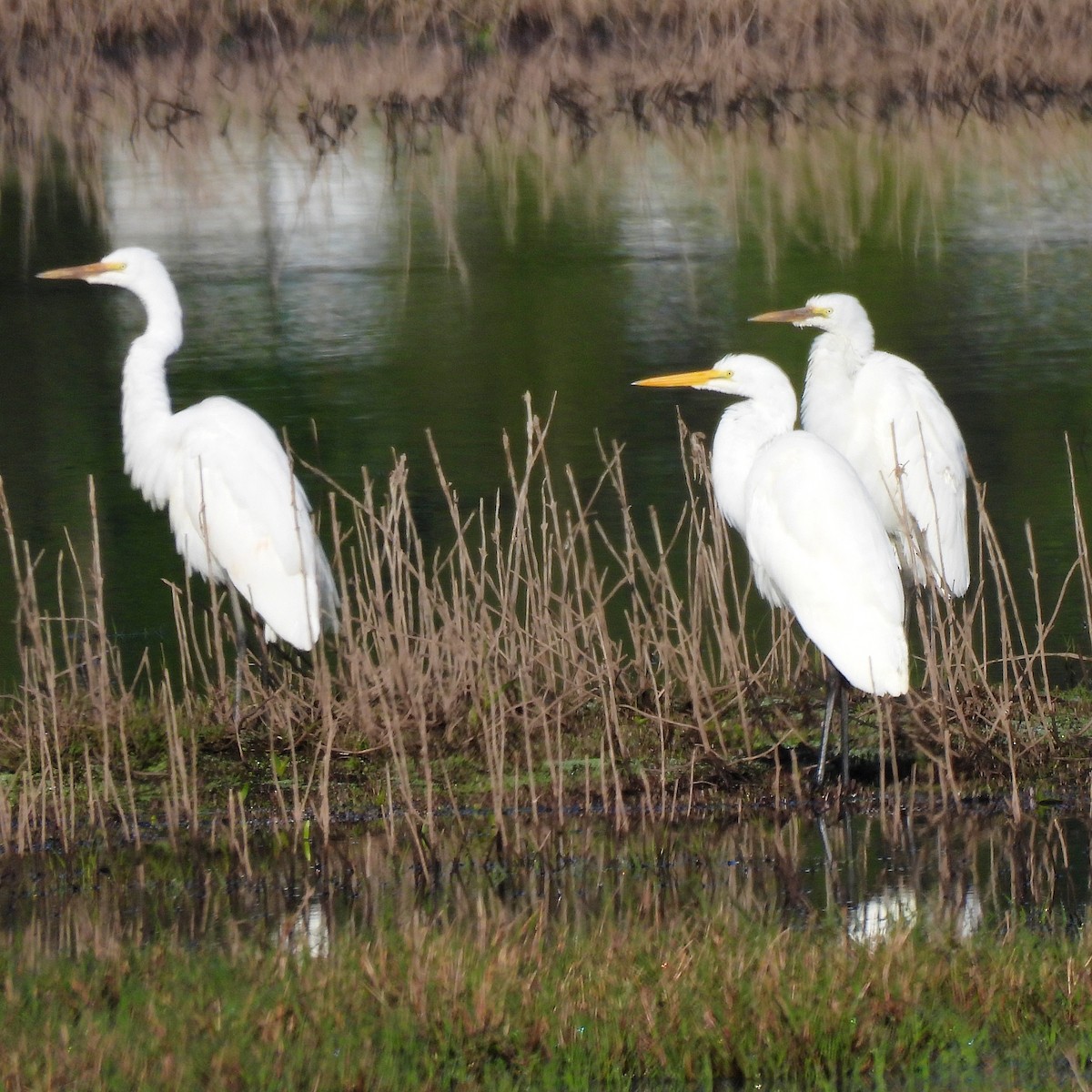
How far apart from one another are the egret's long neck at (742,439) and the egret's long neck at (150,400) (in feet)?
6.37

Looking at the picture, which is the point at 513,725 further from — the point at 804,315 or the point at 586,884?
the point at 804,315

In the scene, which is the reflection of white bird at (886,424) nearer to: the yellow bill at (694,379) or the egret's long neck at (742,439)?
the yellow bill at (694,379)

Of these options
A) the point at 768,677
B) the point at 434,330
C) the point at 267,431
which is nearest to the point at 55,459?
the point at 434,330

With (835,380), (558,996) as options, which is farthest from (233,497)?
(558,996)

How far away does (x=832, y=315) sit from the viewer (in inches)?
263

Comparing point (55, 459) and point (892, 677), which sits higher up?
point (892, 677)

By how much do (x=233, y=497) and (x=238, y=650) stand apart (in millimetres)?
508

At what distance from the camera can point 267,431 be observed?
21.6 feet

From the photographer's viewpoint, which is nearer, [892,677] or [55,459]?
[892,677]

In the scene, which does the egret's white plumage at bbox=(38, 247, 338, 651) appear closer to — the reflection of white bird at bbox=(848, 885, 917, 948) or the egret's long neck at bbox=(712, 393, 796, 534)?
the egret's long neck at bbox=(712, 393, 796, 534)

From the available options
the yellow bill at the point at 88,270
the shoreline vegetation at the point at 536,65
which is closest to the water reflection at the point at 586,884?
the yellow bill at the point at 88,270

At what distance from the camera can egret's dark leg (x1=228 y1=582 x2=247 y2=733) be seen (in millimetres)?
5922

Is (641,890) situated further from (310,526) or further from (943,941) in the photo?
(310,526)

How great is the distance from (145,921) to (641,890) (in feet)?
3.52
